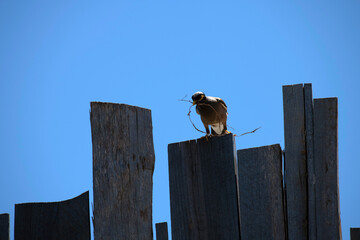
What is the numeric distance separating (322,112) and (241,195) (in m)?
1.13

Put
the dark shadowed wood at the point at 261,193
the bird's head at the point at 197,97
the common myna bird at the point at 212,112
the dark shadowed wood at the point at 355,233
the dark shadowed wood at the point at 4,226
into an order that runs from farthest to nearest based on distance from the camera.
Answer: the dark shadowed wood at the point at 4,226 < the common myna bird at the point at 212,112 < the bird's head at the point at 197,97 < the dark shadowed wood at the point at 355,233 < the dark shadowed wood at the point at 261,193

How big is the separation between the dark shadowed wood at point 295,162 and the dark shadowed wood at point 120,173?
166 cm

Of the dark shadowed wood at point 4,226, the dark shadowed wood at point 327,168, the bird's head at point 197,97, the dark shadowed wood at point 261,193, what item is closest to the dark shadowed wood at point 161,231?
the dark shadowed wood at point 4,226

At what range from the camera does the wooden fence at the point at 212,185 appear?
2609 mm

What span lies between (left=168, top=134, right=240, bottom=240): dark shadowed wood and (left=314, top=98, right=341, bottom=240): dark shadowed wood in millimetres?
1092

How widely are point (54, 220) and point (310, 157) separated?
2.41 m

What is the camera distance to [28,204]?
2732 mm

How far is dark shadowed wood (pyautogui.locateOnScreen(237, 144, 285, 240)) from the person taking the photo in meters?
3.57

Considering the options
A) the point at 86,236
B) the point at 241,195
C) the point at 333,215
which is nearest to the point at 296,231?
the point at 333,215

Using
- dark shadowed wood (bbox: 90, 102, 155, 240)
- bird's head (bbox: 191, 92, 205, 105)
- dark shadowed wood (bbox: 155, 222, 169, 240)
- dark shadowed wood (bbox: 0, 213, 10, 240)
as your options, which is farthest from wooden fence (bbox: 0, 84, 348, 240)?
dark shadowed wood (bbox: 155, 222, 169, 240)

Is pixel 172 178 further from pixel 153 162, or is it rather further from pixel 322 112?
pixel 322 112

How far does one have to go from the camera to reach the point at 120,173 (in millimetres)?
2625

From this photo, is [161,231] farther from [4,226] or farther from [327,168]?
[327,168]

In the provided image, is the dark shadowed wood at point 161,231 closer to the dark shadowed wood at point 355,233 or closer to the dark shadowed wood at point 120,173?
the dark shadowed wood at point 355,233
